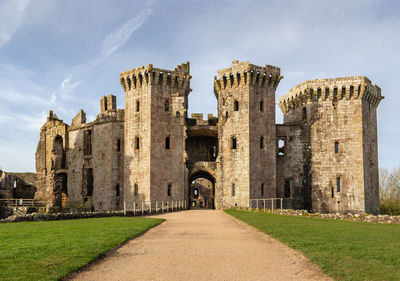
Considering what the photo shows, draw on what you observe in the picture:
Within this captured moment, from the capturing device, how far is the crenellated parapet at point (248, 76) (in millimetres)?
38062

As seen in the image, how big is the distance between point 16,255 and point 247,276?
5.95m

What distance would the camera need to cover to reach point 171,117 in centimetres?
3931

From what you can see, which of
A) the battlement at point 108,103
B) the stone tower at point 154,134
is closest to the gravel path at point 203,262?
the stone tower at point 154,134

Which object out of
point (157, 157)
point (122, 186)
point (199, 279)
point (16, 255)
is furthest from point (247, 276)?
point (122, 186)

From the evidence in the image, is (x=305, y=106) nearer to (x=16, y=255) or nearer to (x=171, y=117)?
(x=171, y=117)

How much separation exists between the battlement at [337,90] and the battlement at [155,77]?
39.2 ft

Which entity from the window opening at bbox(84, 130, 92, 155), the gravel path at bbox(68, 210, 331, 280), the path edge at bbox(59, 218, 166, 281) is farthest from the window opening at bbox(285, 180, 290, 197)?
the path edge at bbox(59, 218, 166, 281)

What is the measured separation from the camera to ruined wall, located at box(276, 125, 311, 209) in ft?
128

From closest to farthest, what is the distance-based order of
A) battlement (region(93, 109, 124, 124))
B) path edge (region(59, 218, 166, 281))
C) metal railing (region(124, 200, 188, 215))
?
path edge (region(59, 218, 166, 281)) → metal railing (region(124, 200, 188, 215)) → battlement (region(93, 109, 124, 124))

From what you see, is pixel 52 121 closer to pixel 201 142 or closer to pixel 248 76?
pixel 201 142

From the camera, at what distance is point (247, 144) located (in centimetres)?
3716

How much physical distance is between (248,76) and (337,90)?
898 centimetres

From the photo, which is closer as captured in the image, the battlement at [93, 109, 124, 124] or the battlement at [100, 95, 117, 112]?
the battlement at [93, 109, 124, 124]

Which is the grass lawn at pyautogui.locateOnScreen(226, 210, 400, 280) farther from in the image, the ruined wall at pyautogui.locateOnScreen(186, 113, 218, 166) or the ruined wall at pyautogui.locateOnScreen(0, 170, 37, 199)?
the ruined wall at pyautogui.locateOnScreen(0, 170, 37, 199)
